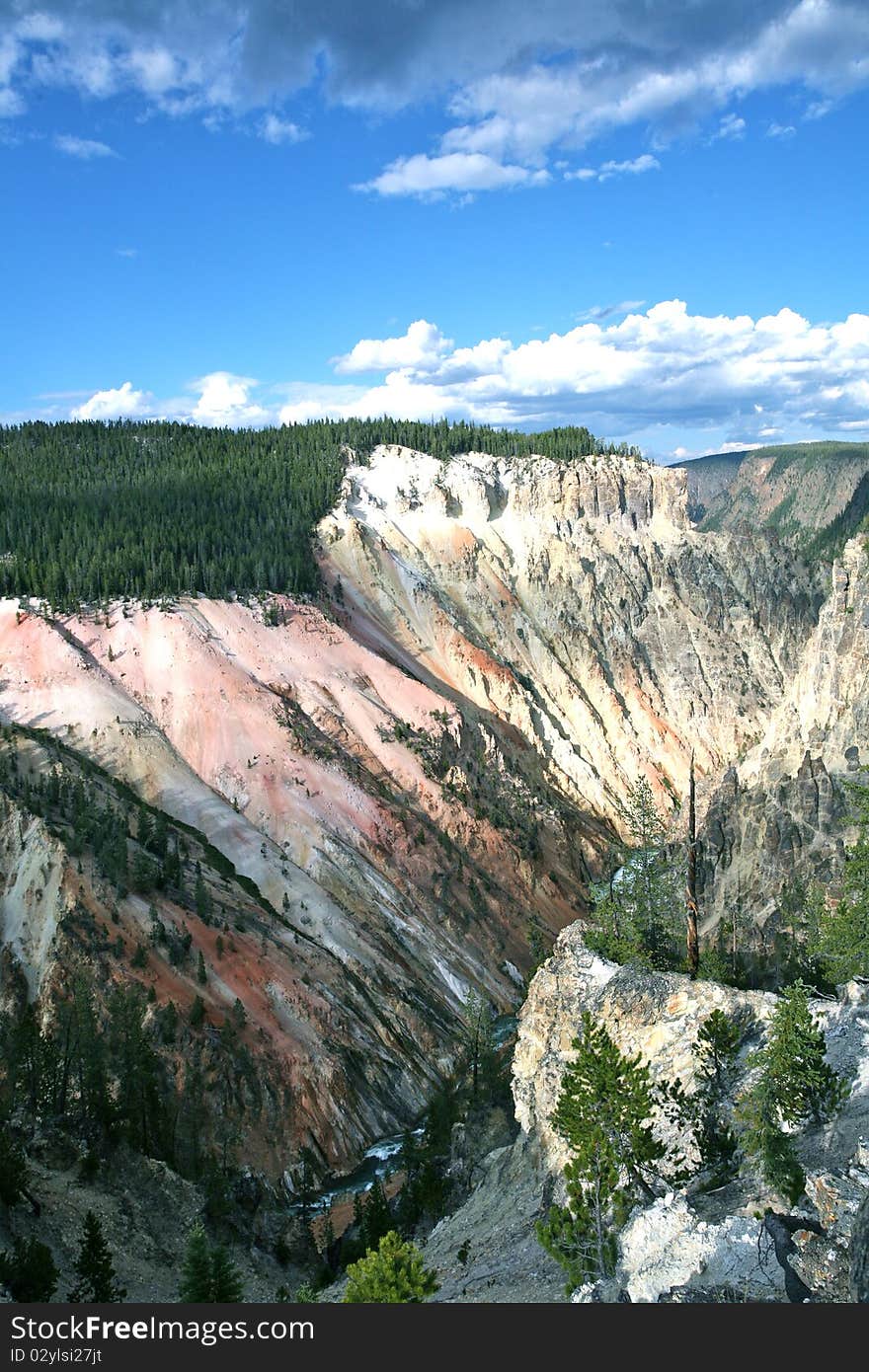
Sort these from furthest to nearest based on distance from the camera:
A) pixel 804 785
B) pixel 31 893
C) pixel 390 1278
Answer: pixel 804 785
pixel 31 893
pixel 390 1278

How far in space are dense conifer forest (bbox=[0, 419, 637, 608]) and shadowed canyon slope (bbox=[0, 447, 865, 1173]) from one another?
3.45 m

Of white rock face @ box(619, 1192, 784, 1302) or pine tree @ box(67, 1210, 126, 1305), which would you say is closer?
white rock face @ box(619, 1192, 784, 1302)

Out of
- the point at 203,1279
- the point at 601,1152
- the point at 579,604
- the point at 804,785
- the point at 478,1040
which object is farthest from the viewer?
the point at 579,604

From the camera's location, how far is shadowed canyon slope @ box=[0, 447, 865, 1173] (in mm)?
49688

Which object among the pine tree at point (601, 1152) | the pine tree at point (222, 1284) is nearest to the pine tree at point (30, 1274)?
the pine tree at point (222, 1284)

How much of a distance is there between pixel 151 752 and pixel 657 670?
194 ft

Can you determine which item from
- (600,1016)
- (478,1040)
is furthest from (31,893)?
(600,1016)

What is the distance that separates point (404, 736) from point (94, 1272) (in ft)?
181

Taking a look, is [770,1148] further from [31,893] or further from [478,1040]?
[478,1040]

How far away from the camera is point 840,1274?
1555 cm

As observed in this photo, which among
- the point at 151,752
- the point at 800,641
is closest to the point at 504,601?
the point at 800,641

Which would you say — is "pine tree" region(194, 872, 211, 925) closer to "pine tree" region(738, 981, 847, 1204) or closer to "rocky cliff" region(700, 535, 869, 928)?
"rocky cliff" region(700, 535, 869, 928)

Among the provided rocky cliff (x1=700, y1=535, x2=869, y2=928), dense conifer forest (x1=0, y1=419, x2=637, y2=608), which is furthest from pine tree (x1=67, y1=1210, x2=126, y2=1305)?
dense conifer forest (x1=0, y1=419, x2=637, y2=608)

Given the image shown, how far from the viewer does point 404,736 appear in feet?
265
